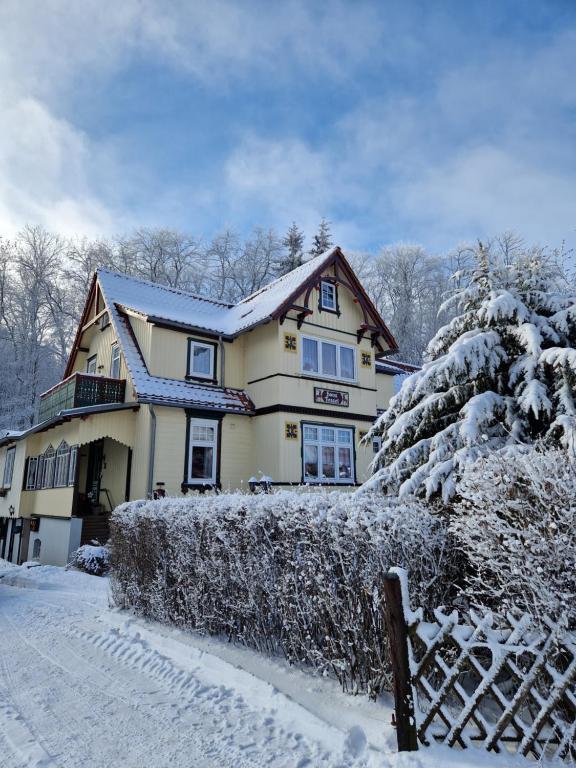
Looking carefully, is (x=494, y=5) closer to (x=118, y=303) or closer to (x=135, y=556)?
(x=135, y=556)

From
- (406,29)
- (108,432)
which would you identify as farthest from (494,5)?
(108,432)

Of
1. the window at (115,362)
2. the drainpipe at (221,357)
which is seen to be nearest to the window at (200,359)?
the drainpipe at (221,357)

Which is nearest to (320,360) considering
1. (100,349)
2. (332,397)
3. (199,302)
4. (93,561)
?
(332,397)

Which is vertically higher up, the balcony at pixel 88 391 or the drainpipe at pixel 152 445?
the balcony at pixel 88 391

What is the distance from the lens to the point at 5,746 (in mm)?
4160

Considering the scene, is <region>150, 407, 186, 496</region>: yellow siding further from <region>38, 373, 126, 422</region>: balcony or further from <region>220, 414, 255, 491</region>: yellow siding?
<region>38, 373, 126, 422</region>: balcony

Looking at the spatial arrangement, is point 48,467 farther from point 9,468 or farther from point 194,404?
point 194,404

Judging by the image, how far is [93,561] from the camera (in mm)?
13586

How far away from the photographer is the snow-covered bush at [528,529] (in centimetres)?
365

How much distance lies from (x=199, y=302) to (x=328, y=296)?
587 cm

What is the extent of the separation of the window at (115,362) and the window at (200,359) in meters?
2.87

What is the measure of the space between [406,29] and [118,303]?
13770 mm

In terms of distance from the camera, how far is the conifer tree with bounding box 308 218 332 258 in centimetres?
4351

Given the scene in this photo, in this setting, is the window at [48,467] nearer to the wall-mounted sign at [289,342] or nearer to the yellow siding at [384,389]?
the wall-mounted sign at [289,342]
